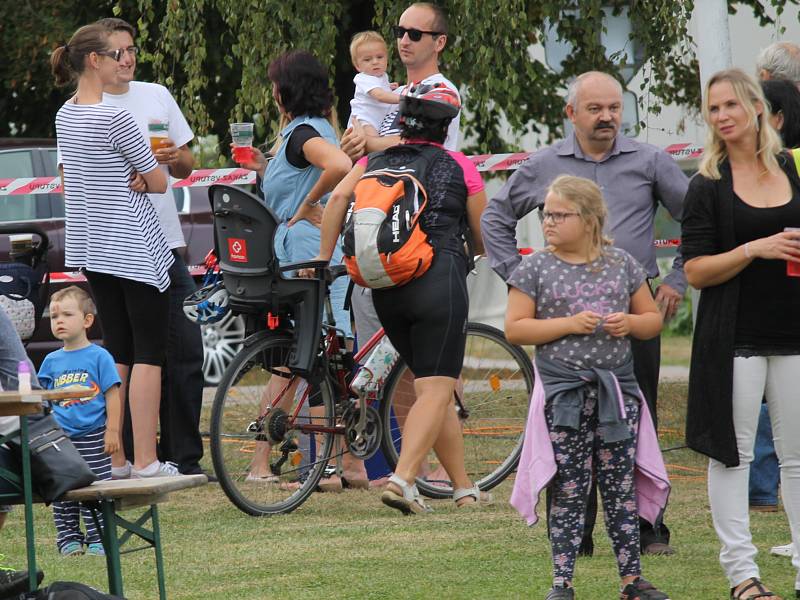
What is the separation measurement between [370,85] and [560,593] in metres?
3.92

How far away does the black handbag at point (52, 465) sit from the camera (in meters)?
5.09

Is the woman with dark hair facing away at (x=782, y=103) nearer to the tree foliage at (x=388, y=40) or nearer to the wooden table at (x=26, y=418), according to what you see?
the wooden table at (x=26, y=418)

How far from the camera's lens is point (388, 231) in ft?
21.9

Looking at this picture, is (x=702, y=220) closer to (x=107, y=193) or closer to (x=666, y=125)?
(x=107, y=193)

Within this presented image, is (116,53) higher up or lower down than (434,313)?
higher up

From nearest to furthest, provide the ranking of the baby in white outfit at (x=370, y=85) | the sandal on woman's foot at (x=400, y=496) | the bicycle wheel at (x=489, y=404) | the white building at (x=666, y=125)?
the sandal on woman's foot at (x=400, y=496), the bicycle wheel at (x=489, y=404), the baby in white outfit at (x=370, y=85), the white building at (x=666, y=125)

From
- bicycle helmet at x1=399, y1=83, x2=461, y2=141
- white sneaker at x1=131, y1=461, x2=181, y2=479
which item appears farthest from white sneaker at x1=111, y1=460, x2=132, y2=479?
bicycle helmet at x1=399, y1=83, x2=461, y2=141

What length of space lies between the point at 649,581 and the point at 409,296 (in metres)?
1.71

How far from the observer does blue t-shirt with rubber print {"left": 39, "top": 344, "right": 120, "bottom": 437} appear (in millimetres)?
6941

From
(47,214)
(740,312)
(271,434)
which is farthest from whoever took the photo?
(47,214)

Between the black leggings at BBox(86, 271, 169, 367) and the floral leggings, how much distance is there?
2.99 meters

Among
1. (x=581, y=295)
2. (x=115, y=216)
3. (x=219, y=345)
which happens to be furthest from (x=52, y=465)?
(x=219, y=345)

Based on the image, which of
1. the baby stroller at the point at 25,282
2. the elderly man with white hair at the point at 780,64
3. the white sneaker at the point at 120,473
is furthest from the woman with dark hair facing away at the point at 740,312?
the baby stroller at the point at 25,282

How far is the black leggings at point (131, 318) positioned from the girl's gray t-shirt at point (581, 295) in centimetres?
288
